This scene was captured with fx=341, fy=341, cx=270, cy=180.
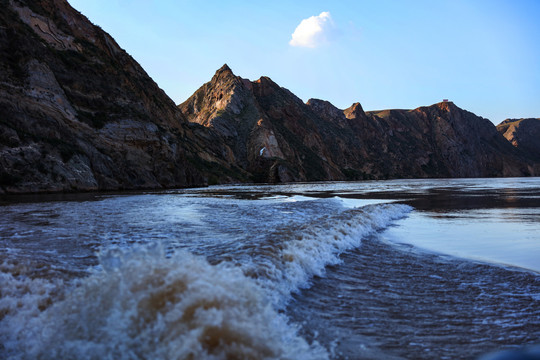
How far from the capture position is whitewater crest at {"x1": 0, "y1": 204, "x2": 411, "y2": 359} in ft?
8.88

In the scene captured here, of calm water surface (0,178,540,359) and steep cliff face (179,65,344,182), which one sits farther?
steep cliff face (179,65,344,182)

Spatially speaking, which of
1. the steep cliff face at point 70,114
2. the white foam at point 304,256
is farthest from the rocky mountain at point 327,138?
the white foam at point 304,256

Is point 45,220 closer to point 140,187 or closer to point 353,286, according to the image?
point 353,286

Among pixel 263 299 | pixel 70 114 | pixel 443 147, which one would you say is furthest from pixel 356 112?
pixel 263 299

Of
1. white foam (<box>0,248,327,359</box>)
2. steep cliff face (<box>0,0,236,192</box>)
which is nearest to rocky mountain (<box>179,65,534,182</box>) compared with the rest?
steep cliff face (<box>0,0,236,192</box>)

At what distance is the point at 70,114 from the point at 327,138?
392ft

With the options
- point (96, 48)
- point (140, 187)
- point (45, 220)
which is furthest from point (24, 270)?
point (96, 48)

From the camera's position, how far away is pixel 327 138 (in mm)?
146750

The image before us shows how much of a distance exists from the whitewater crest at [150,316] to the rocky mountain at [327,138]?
8157 centimetres

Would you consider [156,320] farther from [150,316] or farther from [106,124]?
[106,124]

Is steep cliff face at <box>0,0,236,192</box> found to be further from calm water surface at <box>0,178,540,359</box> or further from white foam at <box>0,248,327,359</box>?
white foam at <box>0,248,327,359</box>

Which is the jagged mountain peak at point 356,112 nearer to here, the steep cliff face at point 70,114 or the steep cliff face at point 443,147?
the steep cliff face at point 443,147

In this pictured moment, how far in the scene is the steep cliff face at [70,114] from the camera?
28562 mm

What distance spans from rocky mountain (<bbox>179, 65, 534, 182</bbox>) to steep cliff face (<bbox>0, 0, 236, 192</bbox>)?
1578 inches
